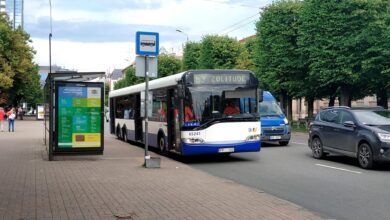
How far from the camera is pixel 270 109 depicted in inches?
875

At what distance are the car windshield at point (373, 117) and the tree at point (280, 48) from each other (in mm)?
22459

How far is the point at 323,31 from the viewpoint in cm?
3262

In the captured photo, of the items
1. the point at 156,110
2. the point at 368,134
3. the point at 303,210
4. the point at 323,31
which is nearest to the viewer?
the point at 303,210

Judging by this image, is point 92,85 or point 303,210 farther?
point 92,85

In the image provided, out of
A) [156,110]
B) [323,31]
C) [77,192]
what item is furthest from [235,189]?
[323,31]

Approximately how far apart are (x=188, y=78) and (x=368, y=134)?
532cm

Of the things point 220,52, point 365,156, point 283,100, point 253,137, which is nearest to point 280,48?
point 283,100

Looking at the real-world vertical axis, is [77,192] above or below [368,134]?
below

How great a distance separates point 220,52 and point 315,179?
141ft

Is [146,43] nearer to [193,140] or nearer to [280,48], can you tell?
[193,140]

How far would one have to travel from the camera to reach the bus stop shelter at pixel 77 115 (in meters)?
15.7

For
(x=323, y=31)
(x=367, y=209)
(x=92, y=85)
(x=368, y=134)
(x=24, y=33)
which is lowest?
(x=367, y=209)

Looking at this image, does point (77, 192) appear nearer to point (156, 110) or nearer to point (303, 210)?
point (303, 210)

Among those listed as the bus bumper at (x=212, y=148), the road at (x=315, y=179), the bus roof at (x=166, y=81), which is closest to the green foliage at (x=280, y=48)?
the bus roof at (x=166, y=81)
